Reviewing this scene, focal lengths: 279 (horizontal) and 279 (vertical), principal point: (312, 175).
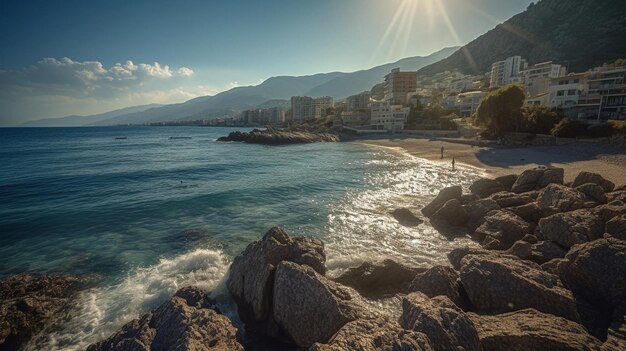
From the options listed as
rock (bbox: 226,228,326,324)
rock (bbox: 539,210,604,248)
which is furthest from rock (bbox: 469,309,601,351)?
rock (bbox: 539,210,604,248)

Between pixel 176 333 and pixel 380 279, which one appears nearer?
pixel 176 333

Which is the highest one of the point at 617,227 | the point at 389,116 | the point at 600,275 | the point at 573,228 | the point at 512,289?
the point at 389,116

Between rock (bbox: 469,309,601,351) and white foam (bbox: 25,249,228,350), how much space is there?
31.9 ft

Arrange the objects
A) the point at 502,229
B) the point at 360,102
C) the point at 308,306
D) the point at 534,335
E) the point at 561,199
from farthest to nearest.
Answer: the point at 360,102 → the point at 561,199 → the point at 502,229 → the point at 308,306 → the point at 534,335

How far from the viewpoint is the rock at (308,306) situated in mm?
7520

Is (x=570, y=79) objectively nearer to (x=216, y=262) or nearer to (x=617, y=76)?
(x=617, y=76)

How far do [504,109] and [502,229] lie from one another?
45.5 metres

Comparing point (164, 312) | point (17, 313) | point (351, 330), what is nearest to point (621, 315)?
point (351, 330)

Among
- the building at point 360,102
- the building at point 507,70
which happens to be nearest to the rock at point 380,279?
the building at point 507,70

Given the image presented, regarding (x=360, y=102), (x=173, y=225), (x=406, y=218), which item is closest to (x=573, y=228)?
(x=406, y=218)

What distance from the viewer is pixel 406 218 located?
1902cm

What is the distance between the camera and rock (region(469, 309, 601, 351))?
19.4ft

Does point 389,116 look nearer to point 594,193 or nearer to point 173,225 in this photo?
point 594,193

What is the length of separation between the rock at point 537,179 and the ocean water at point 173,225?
6475 millimetres
